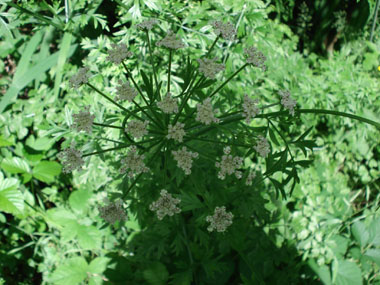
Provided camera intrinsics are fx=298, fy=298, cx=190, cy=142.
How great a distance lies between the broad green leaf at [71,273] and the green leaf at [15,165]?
1164mm

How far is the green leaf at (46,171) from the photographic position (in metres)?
3.46

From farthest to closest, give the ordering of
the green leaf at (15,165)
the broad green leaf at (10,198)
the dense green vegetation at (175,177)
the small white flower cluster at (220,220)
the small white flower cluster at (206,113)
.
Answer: the green leaf at (15,165), the broad green leaf at (10,198), the dense green vegetation at (175,177), the small white flower cluster at (220,220), the small white flower cluster at (206,113)

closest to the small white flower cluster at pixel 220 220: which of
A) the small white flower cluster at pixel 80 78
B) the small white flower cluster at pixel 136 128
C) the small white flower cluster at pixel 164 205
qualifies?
the small white flower cluster at pixel 164 205

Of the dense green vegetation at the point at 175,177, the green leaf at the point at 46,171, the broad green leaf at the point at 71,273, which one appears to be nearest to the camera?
the dense green vegetation at the point at 175,177

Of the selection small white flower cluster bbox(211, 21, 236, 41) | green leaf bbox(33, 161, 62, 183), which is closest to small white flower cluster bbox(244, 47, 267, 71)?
small white flower cluster bbox(211, 21, 236, 41)

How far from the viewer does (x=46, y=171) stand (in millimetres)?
3508

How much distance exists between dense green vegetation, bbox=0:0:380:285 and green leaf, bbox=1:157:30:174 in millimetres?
15

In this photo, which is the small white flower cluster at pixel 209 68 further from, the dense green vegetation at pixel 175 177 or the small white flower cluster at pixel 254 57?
the dense green vegetation at pixel 175 177

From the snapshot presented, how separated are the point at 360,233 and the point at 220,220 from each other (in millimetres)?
2274

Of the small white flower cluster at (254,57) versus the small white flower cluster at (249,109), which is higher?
the small white flower cluster at (254,57)

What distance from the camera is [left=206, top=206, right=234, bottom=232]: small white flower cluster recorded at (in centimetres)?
204

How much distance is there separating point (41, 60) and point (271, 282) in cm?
358

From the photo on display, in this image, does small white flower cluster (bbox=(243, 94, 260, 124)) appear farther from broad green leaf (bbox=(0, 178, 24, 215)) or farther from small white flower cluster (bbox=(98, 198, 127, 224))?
broad green leaf (bbox=(0, 178, 24, 215))

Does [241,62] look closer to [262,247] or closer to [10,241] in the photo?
[262,247]
